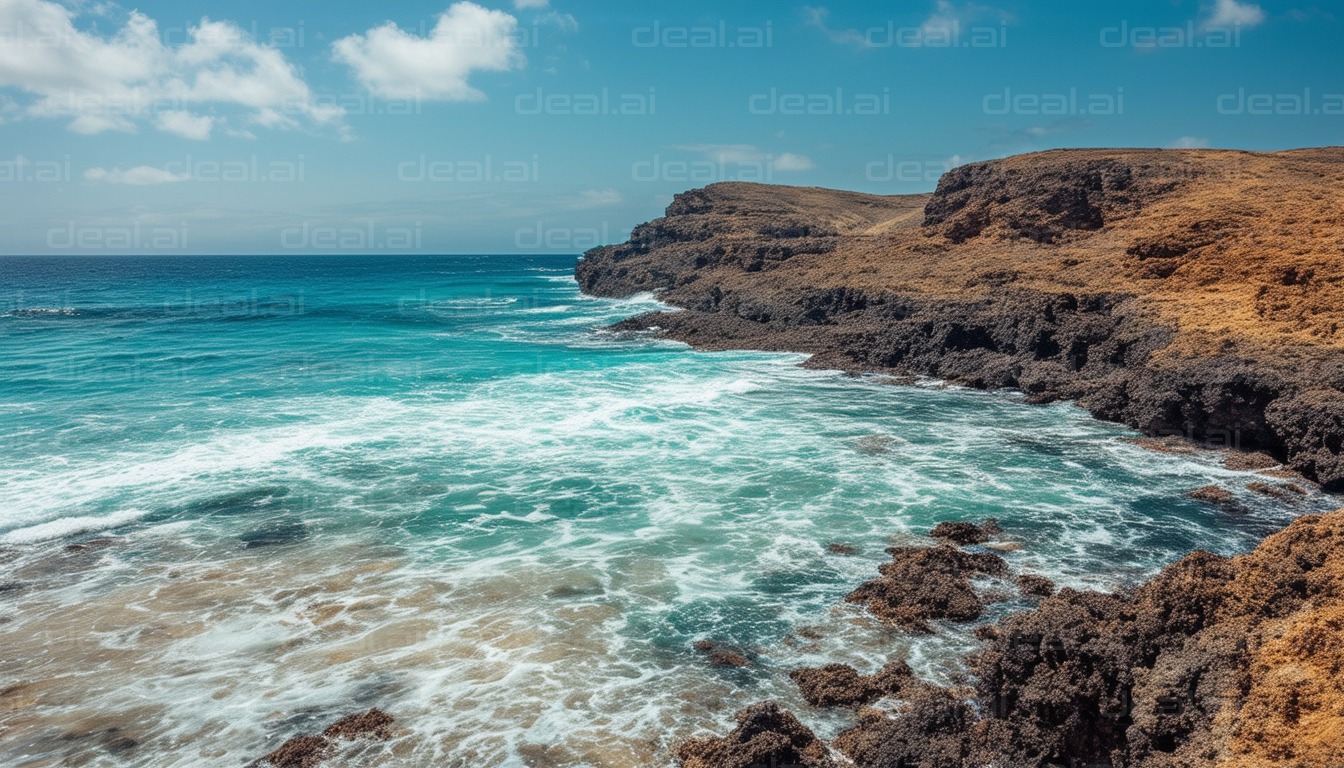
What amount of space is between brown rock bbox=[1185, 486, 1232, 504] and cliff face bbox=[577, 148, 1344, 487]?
2.08m

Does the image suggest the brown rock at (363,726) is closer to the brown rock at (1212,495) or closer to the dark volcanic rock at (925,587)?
the dark volcanic rock at (925,587)

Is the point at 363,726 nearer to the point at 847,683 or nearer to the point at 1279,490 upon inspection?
the point at 847,683

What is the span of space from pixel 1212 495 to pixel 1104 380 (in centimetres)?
852

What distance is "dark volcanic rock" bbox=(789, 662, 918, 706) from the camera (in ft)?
27.0

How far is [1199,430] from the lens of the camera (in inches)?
720

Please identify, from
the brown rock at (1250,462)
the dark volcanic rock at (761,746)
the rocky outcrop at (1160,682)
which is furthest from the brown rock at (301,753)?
the brown rock at (1250,462)

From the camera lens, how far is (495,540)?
43.1 ft

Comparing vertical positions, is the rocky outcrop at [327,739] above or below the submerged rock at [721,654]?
below

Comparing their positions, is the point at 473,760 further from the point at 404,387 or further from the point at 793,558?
the point at 404,387

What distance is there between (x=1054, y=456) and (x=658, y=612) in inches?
443

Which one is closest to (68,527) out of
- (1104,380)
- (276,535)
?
(276,535)

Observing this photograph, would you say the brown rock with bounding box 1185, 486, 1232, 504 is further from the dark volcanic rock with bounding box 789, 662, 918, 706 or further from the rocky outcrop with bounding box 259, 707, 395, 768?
the rocky outcrop with bounding box 259, 707, 395, 768

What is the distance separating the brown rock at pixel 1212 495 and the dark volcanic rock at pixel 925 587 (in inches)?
212

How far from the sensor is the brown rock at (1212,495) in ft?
46.4
